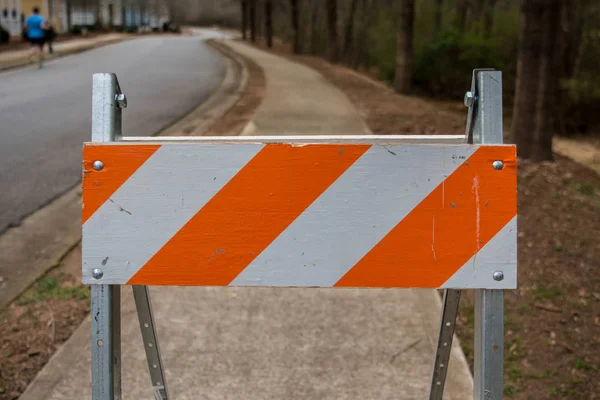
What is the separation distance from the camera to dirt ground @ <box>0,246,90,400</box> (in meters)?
3.69

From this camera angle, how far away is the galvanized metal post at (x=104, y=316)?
2.10 meters

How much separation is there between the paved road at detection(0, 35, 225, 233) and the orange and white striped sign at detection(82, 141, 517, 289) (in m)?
4.34

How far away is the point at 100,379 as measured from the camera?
6.90 feet

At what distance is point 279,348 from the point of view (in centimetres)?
395

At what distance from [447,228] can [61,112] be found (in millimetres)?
11427

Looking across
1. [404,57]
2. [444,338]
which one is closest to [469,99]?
[444,338]

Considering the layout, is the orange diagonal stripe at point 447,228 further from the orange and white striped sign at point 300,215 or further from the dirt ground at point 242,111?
the dirt ground at point 242,111

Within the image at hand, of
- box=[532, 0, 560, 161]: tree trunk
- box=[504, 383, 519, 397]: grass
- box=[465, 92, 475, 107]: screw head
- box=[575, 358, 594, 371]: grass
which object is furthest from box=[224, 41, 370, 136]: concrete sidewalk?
box=[465, 92, 475, 107]: screw head

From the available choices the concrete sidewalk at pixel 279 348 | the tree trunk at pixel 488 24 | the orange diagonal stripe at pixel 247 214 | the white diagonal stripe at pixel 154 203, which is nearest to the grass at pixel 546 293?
the concrete sidewalk at pixel 279 348

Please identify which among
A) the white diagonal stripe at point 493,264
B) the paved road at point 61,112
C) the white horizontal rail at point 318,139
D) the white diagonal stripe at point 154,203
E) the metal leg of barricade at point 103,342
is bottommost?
the paved road at point 61,112

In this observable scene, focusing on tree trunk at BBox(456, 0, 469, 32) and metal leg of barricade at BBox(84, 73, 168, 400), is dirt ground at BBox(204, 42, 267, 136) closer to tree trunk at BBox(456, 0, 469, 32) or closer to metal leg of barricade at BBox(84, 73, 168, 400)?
metal leg of barricade at BBox(84, 73, 168, 400)

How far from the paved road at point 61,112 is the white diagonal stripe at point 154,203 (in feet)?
14.1

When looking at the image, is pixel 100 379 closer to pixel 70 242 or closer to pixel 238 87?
pixel 70 242

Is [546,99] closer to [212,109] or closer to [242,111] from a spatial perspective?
[242,111]
